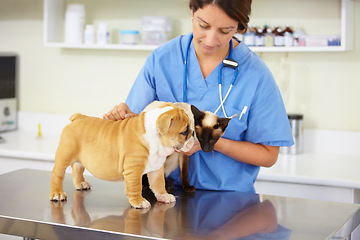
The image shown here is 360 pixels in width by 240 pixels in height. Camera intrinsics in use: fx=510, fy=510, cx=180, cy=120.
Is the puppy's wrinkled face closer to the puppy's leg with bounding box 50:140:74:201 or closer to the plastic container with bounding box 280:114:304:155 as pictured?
the puppy's leg with bounding box 50:140:74:201

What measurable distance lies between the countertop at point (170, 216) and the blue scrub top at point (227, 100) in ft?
0.30

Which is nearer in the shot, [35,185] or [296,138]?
[35,185]

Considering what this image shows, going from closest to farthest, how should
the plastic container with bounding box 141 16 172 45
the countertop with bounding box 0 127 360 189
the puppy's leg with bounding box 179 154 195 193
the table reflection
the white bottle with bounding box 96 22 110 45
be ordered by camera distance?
the table reflection < the puppy's leg with bounding box 179 154 195 193 < the countertop with bounding box 0 127 360 189 < the plastic container with bounding box 141 16 172 45 < the white bottle with bounding box 96 22 110 45

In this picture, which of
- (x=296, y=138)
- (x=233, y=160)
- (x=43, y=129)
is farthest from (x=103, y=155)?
(x=43, y=129)

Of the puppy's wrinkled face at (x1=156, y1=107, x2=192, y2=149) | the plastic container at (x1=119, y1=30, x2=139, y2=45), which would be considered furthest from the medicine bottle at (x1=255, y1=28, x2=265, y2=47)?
the puppy's wrinkled face at (x1=156, y1=107, x2=192, y2=149)

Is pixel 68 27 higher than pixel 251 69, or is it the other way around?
pixel 68 27

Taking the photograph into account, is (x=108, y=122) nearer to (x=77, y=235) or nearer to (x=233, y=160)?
(x=77, y=235)

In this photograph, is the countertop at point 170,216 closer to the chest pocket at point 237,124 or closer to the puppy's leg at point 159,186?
the puppy's leg at point 159,186

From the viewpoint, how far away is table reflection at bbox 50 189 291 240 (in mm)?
1054

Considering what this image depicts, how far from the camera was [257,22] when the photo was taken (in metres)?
2.61

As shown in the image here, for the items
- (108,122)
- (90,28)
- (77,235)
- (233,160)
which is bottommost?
(77,235)

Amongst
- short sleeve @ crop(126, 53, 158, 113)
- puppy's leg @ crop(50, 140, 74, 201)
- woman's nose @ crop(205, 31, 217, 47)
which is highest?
woman's nose @ crop(205, 31, 217, 47)

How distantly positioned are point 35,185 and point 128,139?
0.39m

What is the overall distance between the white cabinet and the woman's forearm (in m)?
1.10
